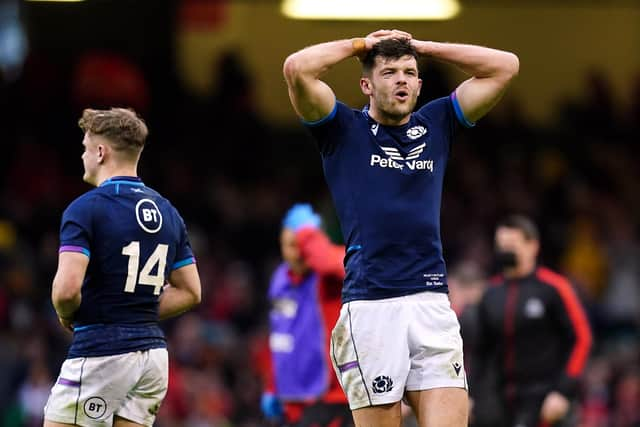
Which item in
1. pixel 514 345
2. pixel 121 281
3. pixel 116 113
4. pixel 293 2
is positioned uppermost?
pixel 293 2

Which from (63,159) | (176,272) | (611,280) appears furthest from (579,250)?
(176,272)

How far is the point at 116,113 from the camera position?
660 cm

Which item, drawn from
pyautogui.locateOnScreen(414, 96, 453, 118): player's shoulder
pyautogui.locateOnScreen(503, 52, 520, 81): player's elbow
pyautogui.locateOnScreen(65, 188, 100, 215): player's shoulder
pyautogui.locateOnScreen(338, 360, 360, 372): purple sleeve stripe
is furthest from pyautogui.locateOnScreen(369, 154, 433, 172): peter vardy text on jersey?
pyautogui.locateOnScreen(65, 188, 100, 215): player's shoulder

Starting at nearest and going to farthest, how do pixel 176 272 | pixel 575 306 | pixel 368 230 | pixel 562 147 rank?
pixel 368 230 → pixel 176 272 → pixel 575 306 → pixel 562 147

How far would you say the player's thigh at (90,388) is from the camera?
20.9 feet

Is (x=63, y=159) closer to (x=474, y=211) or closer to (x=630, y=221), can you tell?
(x=474, y=211)

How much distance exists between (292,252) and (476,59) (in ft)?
9.75

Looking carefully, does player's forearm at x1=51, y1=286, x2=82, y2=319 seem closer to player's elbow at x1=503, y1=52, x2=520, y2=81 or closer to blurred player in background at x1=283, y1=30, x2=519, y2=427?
blurred player in background at x1=283, y1=30, x2=519, y2=427

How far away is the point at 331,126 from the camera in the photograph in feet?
21.1

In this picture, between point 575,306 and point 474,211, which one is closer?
point 575,306

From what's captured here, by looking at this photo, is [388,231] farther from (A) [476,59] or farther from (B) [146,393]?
(B) [146,393]

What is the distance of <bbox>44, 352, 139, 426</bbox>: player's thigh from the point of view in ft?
20.9

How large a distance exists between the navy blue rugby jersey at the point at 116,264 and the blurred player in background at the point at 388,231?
2.87ft

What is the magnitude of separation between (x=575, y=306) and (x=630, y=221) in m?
7.24
